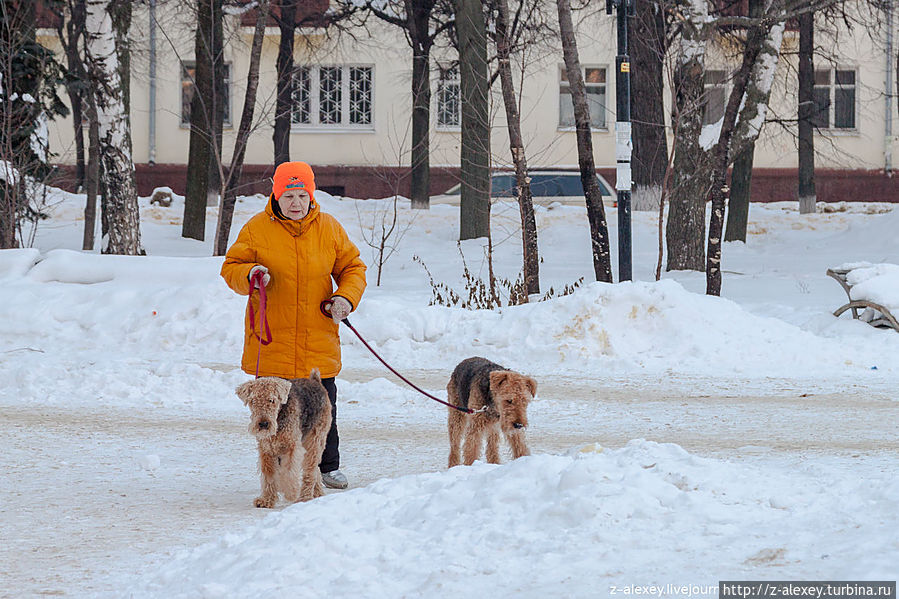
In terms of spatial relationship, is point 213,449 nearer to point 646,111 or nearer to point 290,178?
point 290,178

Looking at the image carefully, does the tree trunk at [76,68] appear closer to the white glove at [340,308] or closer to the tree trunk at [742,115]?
the tree trunk at [742,115]

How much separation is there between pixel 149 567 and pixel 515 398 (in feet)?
7.53

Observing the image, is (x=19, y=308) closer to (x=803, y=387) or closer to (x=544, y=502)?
(x=803, y=387)

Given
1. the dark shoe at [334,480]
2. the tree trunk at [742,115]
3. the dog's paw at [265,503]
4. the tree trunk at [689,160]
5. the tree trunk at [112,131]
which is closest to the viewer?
the dog's paw at [265,503]

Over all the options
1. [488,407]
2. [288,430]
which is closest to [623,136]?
[488,407]

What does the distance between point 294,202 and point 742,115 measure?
1270 centimetres

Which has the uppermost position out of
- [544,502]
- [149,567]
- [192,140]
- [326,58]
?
[326,58]

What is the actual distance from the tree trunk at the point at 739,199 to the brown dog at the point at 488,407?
60.1ft

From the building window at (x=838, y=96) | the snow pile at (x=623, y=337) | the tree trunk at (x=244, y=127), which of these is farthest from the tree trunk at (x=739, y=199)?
the building window at (x=838, y=96)

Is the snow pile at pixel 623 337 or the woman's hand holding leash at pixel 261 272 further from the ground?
the woman's hand holding leash at pixel 261 272

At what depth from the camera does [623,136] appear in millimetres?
14445

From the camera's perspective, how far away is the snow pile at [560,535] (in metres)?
4.20

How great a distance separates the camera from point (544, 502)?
4.88 meters

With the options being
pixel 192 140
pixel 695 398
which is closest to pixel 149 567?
pixel 695 398
